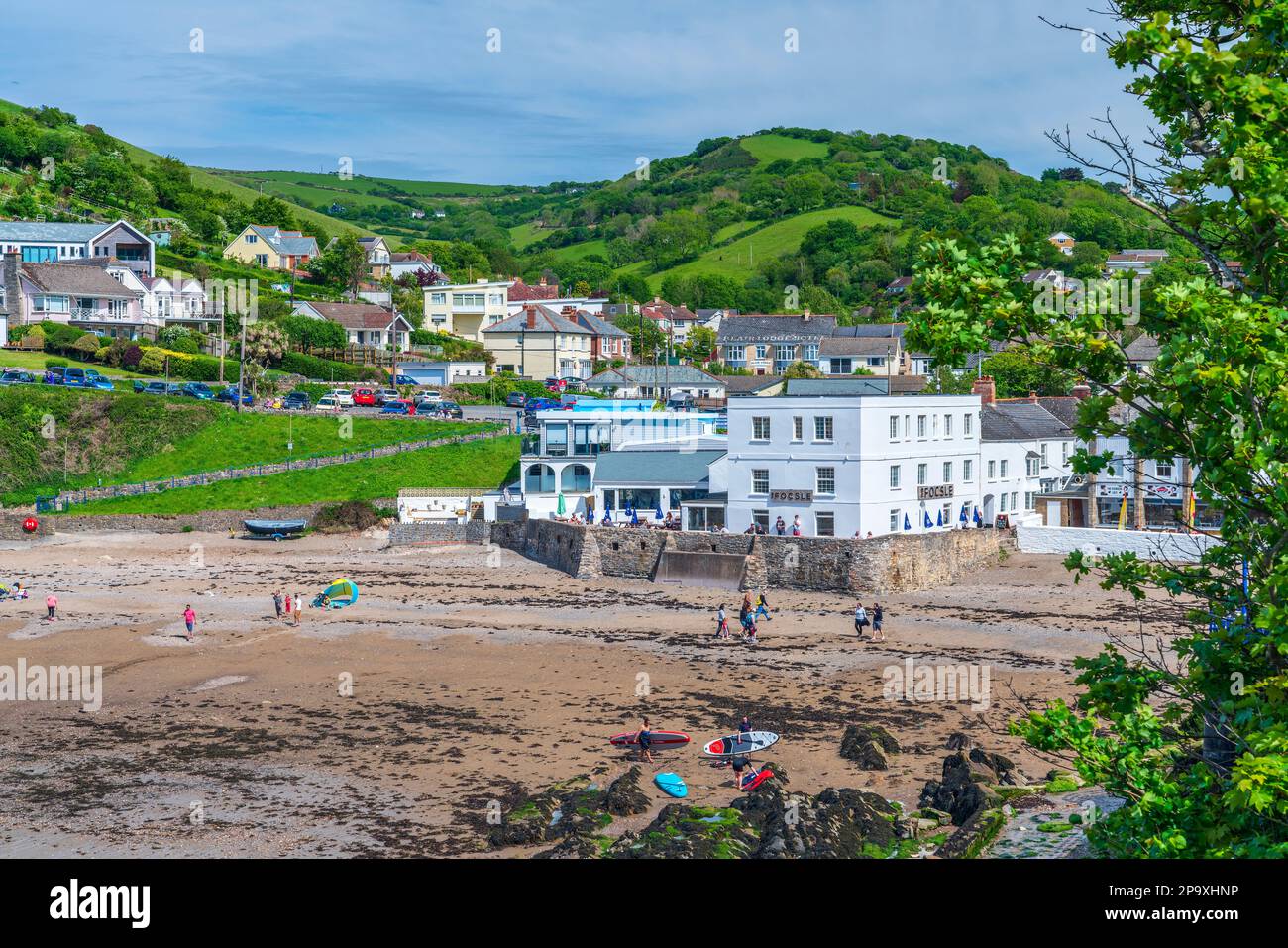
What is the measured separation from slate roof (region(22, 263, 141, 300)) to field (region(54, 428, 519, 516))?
1473 inches

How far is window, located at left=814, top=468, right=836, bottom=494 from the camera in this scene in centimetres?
5122

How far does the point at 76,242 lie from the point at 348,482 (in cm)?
5944

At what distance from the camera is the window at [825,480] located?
168 feet

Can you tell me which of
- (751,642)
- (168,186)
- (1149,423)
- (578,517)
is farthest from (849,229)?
(1149,423)

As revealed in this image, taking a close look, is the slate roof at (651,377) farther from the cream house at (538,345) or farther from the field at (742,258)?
the field at (742,258)

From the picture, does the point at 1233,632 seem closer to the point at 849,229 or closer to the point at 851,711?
the point at 851,711

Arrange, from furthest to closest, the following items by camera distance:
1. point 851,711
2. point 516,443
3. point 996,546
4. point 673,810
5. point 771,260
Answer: point 771,260 → point 516,443 → point 996,546 → point 851,711 → point 673,810

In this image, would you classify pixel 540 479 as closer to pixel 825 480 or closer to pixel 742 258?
pixel 825 480

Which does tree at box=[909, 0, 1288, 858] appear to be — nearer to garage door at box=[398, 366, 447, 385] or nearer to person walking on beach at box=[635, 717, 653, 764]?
person walking on beach at box=[635, 717, 653, 764]

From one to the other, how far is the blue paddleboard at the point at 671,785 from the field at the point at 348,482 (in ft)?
Result: 143

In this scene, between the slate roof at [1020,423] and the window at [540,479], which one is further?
the window at [540,479]

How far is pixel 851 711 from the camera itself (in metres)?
32.9

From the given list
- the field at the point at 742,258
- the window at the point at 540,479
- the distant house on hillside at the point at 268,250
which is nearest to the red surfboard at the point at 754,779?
the window at the point at 540,479

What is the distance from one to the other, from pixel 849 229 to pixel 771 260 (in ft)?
39.7
